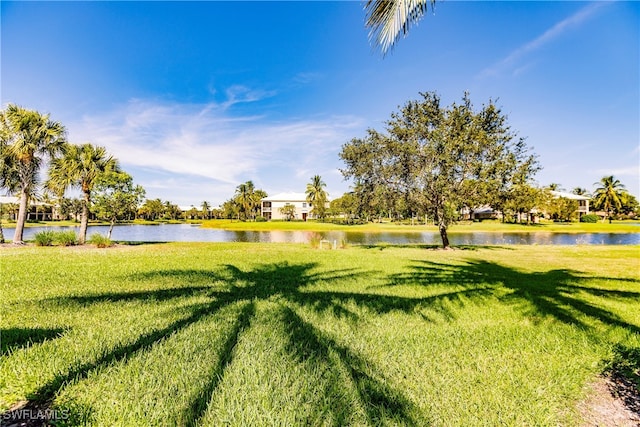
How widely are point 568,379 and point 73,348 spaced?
6.09 meters

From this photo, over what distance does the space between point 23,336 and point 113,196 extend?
2100cm

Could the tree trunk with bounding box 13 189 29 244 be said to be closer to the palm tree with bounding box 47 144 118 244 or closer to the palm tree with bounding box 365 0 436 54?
the palm tree with bounding box 47 144 118 244

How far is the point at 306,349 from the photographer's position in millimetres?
4203

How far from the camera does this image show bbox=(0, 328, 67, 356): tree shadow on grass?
13.2ft

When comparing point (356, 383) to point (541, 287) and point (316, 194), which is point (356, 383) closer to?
point (541, 287)

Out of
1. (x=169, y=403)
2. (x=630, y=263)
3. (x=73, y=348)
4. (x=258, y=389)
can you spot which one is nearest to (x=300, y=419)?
(x=258, y=389)

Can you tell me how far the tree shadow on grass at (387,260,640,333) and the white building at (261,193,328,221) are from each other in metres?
88.2

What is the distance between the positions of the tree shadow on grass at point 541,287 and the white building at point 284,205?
88161mm

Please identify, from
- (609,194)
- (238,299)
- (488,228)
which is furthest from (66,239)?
(609,194)

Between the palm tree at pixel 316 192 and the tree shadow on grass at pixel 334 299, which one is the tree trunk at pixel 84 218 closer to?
the tree shadow on grass at pixel 334 299

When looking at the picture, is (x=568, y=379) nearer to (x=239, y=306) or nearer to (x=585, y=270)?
(x=239, y=306)

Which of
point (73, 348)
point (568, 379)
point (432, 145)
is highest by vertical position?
point (432, 145)

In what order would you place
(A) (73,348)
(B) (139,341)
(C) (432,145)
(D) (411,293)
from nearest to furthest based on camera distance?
(A) (73,348), (B) (139,341), (D) (411,293), (C) (432,145)

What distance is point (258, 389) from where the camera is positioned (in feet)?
10.4
